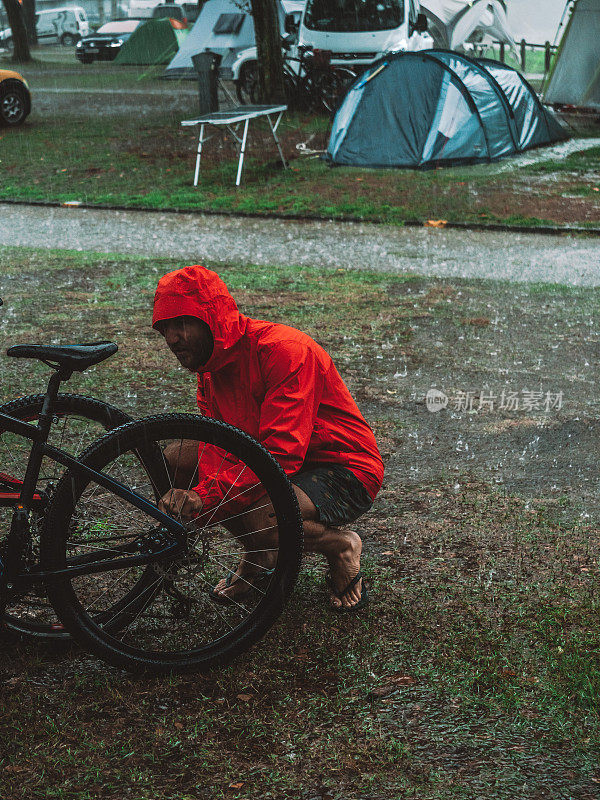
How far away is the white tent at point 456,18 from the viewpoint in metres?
27.8

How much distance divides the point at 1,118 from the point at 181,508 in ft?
56.9

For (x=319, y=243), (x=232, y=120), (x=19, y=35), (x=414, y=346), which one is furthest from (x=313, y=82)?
(x=19, y=35)

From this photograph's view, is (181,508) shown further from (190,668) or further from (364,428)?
(364,428)

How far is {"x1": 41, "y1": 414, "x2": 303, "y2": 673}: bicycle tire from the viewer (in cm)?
287

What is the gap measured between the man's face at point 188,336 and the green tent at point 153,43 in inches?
1244

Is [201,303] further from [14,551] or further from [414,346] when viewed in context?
[414,346]

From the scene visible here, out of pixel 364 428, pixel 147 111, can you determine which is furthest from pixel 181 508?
pixel 147 111

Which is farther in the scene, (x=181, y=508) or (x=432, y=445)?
(x=432, y=445)

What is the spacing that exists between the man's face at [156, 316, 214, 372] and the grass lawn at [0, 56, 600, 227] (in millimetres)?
8455

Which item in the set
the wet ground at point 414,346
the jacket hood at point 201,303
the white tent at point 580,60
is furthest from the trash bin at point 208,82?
the jacket hood at point 201,303

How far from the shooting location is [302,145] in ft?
51.6

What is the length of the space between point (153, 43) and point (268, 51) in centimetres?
1748

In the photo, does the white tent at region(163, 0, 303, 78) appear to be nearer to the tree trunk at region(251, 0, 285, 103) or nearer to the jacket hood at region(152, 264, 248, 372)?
the tree trunk at region(251, 0, 285, 103)

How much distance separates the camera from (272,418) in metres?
3.11
